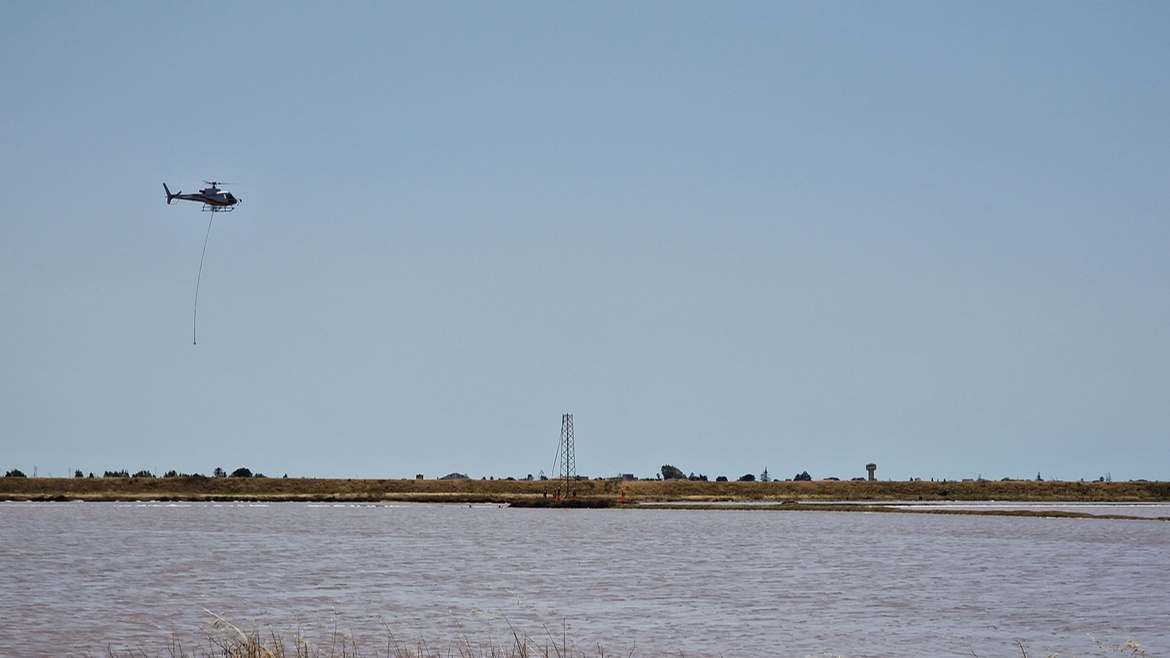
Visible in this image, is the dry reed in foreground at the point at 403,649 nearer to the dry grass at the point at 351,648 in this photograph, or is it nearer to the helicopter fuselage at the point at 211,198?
the dry grass at the point at 351,648

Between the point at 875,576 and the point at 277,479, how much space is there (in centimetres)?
11308

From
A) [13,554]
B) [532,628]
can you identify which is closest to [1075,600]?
[532,628]

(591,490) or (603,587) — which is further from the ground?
(591,490)

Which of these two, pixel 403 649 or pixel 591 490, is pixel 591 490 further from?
pixel 403 649

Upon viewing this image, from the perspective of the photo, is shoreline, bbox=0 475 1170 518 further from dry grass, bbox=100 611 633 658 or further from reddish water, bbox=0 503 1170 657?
dry grass, bbox=100 611 633 658

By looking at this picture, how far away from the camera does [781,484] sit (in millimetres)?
155500

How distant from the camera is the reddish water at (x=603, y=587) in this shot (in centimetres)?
2936

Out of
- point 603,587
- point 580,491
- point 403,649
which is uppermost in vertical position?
point 580,491

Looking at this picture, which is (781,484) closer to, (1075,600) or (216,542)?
(216,542)

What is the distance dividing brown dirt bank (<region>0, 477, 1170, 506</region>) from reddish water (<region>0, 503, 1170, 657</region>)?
60.4m

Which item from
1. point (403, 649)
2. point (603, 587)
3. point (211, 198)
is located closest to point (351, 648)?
point (403, 649)

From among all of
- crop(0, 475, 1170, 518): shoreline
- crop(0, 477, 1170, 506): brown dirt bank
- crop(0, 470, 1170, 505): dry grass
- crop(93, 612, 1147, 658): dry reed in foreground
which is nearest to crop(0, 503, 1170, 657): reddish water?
crop(93, 612, 1147, 658): dry reed in foreground

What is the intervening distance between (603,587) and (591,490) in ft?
357

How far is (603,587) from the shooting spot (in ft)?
134
